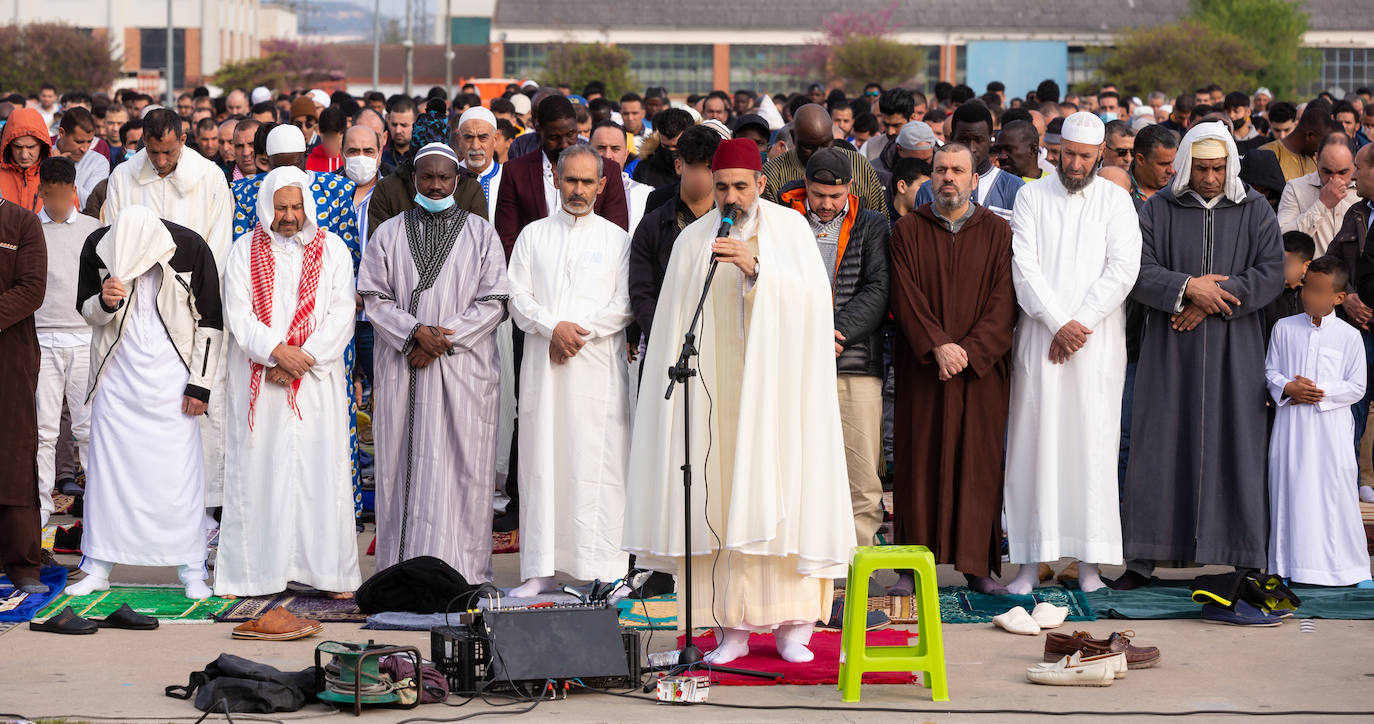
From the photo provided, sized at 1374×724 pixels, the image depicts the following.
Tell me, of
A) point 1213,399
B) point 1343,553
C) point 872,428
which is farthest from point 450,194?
point 1343,553

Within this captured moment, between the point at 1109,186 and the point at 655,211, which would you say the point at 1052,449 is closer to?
the point at 1109,186

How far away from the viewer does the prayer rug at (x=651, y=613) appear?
7.64 m

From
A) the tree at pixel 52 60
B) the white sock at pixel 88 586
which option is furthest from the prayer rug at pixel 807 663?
the tree at pixel 52 60

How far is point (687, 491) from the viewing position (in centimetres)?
646

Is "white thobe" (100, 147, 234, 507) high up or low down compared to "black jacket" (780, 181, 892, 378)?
up

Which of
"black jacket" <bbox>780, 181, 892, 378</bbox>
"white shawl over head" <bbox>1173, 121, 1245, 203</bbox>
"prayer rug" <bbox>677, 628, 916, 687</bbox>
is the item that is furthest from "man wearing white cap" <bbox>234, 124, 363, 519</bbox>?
"white shawl over head" <bbox>1173, 121, 1245, 203</bbox>

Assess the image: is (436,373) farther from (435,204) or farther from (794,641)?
(794,641)

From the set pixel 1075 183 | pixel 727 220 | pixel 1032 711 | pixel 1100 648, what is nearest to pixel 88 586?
pixel 727 220

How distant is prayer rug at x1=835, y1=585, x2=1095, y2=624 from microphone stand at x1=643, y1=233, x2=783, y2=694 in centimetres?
115

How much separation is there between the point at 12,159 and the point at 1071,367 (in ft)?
18.7

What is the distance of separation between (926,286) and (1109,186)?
3.39 feet

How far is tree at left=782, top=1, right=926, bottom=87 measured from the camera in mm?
50906

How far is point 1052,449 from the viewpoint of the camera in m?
8.07

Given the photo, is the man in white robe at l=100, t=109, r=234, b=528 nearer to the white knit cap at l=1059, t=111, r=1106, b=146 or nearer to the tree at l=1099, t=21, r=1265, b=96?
the white knit cap at l=1059, t=111, r=1106, b=146
